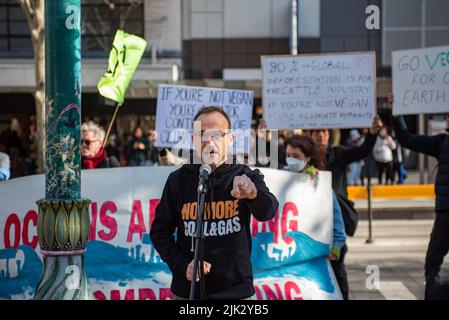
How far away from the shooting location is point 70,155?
462 cm

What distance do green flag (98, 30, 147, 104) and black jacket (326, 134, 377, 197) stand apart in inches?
81.9

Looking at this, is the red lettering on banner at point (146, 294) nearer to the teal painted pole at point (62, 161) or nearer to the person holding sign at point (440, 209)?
the teal painted pole at point (62, 161)

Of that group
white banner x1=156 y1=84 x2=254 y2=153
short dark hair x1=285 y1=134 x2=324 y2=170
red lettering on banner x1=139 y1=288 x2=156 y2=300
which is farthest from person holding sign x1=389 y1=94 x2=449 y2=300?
red lettering on banner x1=139 y1=288 x2=156 y2=300

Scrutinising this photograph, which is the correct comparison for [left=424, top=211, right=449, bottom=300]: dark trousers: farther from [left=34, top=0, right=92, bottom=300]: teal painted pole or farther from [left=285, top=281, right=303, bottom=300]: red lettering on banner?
[left=34, top=0, right=92, bottom=300]: teal painted pole

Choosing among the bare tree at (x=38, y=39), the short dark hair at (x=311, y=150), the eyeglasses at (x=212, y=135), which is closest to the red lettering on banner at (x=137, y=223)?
the short dark hair at (x=311, y=150)

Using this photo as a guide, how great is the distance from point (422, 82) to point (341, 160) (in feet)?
5.00

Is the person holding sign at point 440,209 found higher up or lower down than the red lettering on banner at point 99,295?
higher up

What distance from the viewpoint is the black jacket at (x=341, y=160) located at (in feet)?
23.2

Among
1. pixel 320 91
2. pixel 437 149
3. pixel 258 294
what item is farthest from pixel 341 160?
pixel 258 294

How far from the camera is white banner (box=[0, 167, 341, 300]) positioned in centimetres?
590

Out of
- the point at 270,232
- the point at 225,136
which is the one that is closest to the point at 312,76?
the point at 270,232

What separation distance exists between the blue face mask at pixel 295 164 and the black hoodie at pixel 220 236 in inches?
84.4

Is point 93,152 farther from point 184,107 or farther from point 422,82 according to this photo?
point 422,82
